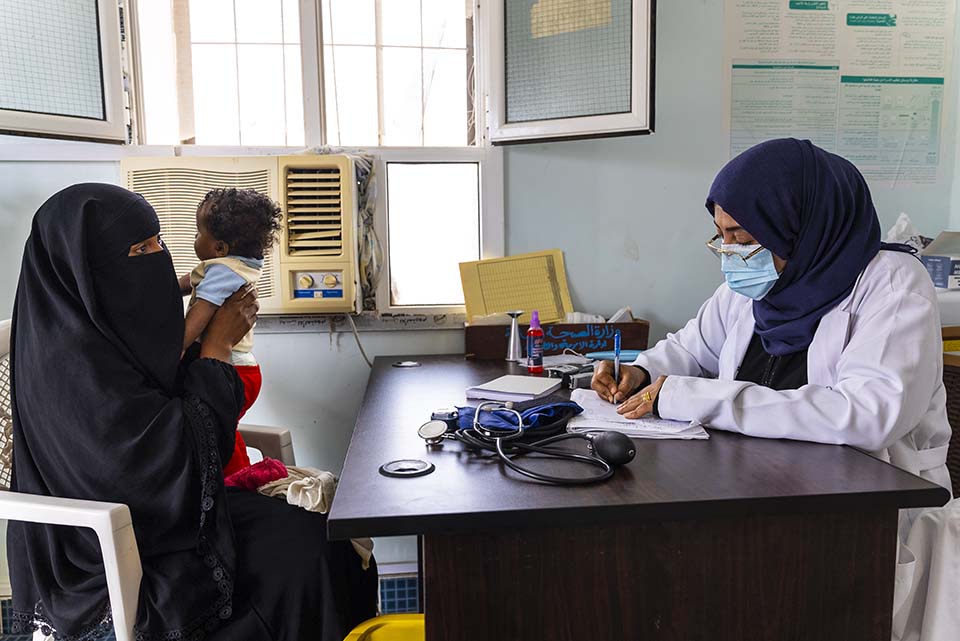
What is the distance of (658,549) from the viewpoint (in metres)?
0.99

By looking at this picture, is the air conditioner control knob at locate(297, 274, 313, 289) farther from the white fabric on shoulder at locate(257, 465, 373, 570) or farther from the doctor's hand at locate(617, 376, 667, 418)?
the doctor's hand at locate(617, 376, 667, 418)

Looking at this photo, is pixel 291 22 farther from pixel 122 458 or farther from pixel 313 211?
pixel 122 458

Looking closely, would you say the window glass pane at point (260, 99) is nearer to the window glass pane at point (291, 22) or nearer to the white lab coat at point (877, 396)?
the window glass pane at point (291, 22)

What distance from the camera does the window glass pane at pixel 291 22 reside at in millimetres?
2250

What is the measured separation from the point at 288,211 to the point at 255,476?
3.04 ft

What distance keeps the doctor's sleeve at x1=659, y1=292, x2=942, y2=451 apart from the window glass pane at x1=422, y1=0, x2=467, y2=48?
61.4 inches

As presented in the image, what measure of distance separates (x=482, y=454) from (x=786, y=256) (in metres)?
0.73

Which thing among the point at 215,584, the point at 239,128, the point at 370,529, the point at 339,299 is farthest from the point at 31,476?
the point at 239,128

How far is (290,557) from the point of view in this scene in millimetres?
1309

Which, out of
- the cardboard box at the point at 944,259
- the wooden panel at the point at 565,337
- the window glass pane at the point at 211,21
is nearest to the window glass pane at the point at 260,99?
the window glass pane at the point at 211,21

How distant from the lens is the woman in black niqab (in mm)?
1200

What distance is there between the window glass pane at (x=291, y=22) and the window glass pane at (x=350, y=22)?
0.30ft

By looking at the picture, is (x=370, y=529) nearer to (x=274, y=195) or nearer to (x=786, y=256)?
(x=786, y=256)

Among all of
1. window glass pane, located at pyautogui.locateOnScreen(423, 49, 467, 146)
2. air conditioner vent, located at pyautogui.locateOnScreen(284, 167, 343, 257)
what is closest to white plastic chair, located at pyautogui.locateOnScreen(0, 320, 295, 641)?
air conditioner vent, located at pyautogui.locateOnScreen(284, 167, 343, 257)
